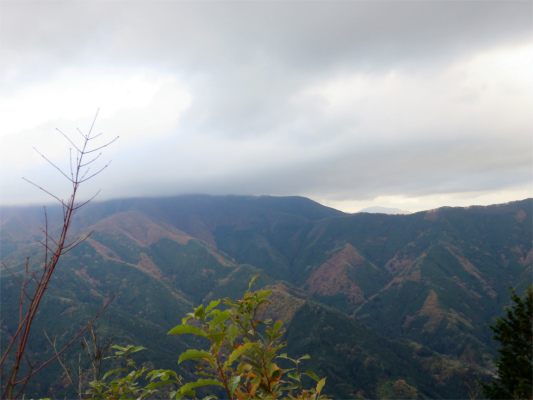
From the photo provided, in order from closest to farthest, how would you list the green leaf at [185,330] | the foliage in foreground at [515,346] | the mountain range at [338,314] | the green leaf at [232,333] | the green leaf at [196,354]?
1. the green leaf at [185,330]
2. the green leaf at [196,354]
3. the green leaf at [232,333]
4. the foliage in foreground at [515,346]
5. the mountain range at [338,314]

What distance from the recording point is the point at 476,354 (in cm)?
12788

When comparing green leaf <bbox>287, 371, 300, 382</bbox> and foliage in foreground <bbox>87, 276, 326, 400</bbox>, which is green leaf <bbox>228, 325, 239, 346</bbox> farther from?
green leaf <bbox>287, 371, 300, 382</bbox>

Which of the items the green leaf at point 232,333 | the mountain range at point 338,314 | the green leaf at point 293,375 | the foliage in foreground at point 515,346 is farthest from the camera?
the mountain range at point 338,314

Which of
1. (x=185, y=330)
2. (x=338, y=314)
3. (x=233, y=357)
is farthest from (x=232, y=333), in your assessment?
(x=338, y=314)

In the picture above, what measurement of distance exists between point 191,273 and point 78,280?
61.2 meters

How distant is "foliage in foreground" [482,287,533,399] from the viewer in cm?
1867

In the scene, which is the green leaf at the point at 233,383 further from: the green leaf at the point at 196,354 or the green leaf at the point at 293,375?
the green leaf at the point at 293,375

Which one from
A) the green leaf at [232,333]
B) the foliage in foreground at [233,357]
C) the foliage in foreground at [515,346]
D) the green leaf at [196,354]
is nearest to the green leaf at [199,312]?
the foliage in foreground at [233,357]

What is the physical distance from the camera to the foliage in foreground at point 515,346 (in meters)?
18.7

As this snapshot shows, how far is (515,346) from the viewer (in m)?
19.6

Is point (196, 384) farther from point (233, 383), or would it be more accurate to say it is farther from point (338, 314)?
point (338, 314)

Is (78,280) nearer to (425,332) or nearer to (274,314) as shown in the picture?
(274,314)

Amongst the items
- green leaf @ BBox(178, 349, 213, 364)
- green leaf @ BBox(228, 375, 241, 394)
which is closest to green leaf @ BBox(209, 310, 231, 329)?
green leaf @ BBox(178, 349, 213, 364)

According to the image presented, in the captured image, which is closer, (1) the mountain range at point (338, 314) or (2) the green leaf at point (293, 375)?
(2) the green leaf at point (293, 375)
